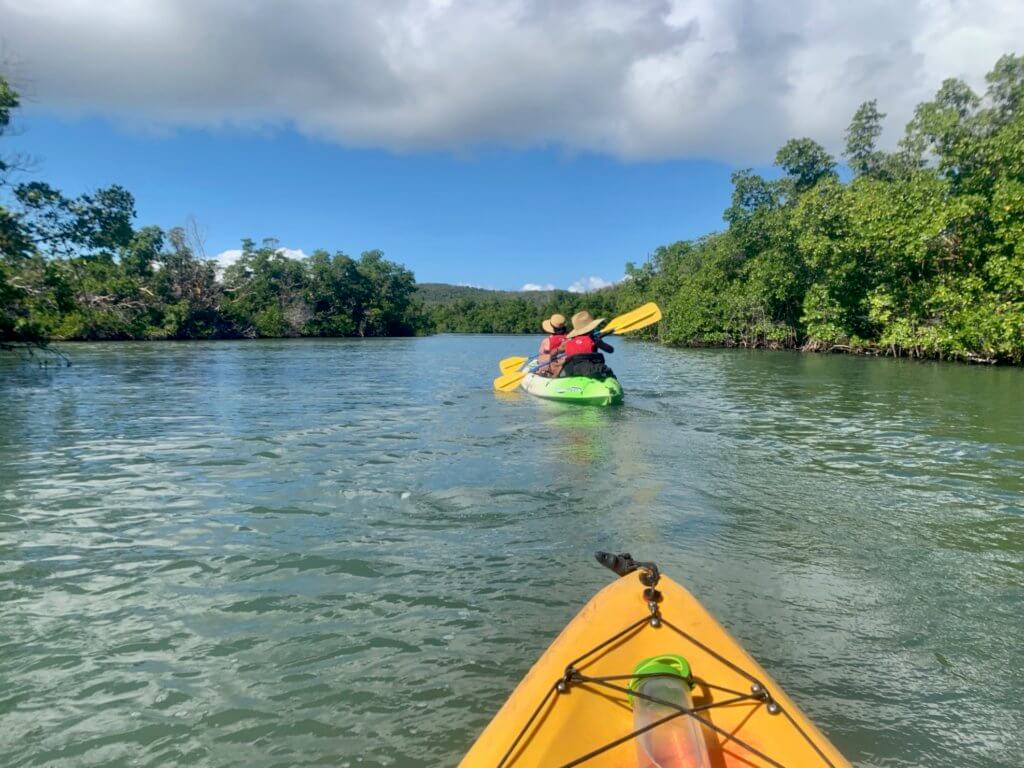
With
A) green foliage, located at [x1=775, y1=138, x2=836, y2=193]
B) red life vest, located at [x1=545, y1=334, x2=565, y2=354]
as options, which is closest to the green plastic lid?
red life vest, located at [x1=545, y1=334, x2=565, y2=354]

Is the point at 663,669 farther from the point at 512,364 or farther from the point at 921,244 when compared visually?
the point at 921,244

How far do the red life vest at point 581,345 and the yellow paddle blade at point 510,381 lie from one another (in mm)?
2528

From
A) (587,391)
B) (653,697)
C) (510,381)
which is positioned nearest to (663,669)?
(653,697)

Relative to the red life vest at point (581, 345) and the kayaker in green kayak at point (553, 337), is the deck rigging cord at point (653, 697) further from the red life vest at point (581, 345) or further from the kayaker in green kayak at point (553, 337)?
the kayaker in green kayak at point (553, 337)

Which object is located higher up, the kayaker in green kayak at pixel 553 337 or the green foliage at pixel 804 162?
the green foliage at pixel 804 162

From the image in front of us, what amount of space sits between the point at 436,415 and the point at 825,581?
25.9ft

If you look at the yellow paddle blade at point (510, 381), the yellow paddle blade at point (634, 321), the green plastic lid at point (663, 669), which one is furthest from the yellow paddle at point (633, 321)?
the green plastic lid at point (663, 669)

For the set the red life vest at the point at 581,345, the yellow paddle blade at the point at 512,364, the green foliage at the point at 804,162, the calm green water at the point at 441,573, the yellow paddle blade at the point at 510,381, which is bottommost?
the calm green water at the point at 441,573

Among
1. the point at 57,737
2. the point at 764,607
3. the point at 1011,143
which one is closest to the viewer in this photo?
the point at 57,737

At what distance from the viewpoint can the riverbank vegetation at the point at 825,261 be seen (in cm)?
1614

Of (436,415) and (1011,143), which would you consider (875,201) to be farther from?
(436,415)

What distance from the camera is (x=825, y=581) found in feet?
13.4

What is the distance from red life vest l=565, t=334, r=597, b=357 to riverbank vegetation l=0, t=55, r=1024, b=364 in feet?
40.9

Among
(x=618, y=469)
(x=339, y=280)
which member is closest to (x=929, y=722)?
(x=618, y=469)
